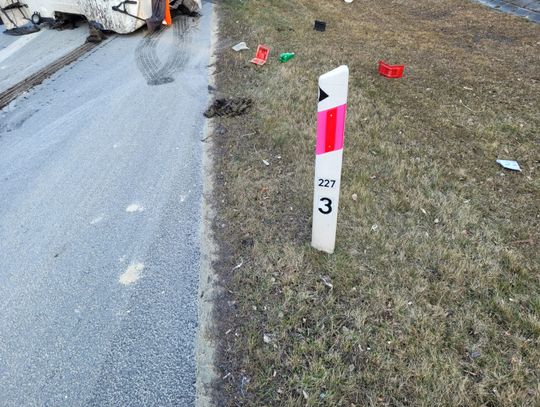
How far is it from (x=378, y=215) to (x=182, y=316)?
5.30ft

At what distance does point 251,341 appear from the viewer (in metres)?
2.01

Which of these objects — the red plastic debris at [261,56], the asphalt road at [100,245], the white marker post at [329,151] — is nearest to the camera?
the white marker post at [329,151]

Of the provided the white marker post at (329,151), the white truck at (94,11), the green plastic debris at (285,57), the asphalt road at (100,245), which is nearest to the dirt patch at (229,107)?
the asphalt road at (100,245)

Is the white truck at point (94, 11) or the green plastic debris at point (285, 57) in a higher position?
the white truck at point (94, 11)

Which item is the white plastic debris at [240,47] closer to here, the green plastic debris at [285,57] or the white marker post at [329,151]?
the green plastic debris at [285,57]

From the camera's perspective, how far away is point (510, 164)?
343 cm

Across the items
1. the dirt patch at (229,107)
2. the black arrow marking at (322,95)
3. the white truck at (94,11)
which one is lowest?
the dirt patch at (229,107)

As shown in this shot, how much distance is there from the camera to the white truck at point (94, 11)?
734 cm

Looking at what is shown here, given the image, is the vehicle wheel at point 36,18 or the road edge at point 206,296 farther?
the vehicle wheel at point 36,18

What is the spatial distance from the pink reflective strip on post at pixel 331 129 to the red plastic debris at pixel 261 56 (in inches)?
161

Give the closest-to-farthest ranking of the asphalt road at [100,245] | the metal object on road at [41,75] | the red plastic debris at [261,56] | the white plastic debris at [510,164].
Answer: the asphalt road at [100,245] < the white plastic debris at [510,164] < the metal object on road at [41,75] < the red plastic debris at [261,56]

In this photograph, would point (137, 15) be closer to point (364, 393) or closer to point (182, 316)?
point (182, 316)

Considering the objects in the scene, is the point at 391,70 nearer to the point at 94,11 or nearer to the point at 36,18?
the point at 94,11

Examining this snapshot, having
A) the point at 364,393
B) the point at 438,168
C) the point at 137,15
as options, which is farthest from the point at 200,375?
the point at 137,15
